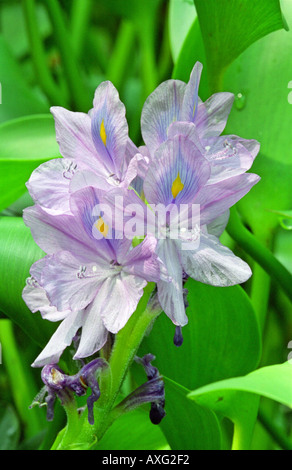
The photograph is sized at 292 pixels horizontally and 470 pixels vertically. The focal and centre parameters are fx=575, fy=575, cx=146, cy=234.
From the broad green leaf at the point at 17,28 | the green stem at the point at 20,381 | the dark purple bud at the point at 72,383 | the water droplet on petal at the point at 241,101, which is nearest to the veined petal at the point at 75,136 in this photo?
the dark purple bud at the point at 72,383

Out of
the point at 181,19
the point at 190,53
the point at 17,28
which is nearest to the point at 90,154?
the point at 190,53

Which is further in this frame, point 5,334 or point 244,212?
point 5,334

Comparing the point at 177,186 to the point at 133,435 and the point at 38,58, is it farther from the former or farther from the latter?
the point at 38,58

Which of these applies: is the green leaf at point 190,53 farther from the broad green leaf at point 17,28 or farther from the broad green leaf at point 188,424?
the broad green leaf at point 17,28

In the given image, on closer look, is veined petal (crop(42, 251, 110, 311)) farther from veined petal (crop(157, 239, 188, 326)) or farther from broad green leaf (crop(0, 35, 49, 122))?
broad green leaf (crop(0, 35, 49, 122))

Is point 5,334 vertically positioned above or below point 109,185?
below

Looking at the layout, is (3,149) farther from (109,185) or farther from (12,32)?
(12,32)

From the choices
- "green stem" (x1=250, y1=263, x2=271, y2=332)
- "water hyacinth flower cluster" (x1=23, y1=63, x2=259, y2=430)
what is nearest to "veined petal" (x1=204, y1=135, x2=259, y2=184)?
"water hyacinth flower cluster" (x1=23, y1=63, x2=259, y2=430)

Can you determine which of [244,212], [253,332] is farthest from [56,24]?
[253,332]
